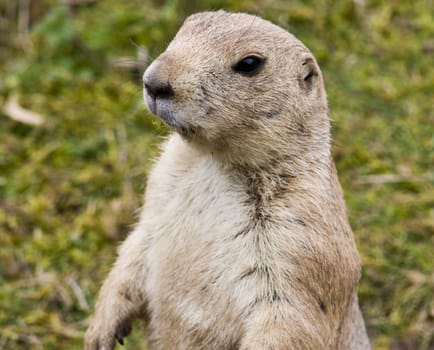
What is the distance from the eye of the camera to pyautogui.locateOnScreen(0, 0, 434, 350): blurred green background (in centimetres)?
570

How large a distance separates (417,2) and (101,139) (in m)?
3.27

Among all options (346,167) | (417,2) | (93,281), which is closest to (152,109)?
(93,281)

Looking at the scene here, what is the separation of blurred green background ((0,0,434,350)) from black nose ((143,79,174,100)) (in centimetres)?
151

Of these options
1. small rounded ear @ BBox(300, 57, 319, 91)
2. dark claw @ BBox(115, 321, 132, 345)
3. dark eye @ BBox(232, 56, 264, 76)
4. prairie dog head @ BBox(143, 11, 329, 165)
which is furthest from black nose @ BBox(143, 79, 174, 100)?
dark claw @ BBox(115, 321, 132, 345)

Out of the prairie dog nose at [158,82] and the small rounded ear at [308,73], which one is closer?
the prairie dog nose at [158,82]

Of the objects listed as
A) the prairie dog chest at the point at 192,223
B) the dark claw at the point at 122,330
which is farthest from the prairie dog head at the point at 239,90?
the dark claw at the point at 122,330

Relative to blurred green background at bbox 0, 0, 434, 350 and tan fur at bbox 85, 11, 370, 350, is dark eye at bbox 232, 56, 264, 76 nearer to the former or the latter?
tan fur at bbox 85, 11, 370, 350

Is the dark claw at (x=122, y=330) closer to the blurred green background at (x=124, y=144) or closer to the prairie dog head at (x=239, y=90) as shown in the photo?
the blurred green background at (x=124, y=144)

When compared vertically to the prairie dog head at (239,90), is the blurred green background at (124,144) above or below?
below

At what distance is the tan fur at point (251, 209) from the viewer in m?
3.80

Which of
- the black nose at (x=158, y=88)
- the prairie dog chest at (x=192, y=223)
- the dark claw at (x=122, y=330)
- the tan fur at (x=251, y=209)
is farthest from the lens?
the dark claw at (x=122, y=330)

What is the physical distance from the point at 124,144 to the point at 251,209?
2.95 m

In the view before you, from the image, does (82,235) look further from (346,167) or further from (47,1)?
(47,1)

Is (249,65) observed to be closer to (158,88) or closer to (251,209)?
(158,88)
